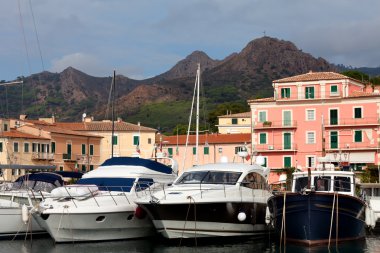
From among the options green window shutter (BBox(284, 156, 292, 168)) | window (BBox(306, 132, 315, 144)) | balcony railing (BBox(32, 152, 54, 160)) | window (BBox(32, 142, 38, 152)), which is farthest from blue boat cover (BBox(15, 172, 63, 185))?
window (BBox(32, 142, 38, 152))

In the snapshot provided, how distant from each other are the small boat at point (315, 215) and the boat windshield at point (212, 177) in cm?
183

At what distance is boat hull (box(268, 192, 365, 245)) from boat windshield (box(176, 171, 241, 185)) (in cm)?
193

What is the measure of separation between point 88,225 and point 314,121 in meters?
40.2

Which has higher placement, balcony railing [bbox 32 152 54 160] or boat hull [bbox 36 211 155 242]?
balcony railing [bbox 32 152 54 160]

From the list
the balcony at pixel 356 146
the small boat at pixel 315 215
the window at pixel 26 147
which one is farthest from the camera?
the window at pixel 26 147

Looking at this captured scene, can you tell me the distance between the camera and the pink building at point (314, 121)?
6206 cm

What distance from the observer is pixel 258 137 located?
6588 centimetres

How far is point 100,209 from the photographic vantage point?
2722 cm

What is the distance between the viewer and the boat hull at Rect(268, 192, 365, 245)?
25938 millimetres

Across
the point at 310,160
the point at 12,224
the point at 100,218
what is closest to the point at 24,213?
the point at 12,224

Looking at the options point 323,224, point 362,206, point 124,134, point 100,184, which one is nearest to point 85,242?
point 100,184

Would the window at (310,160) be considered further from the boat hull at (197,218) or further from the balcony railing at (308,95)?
the boat hull at (197,218)

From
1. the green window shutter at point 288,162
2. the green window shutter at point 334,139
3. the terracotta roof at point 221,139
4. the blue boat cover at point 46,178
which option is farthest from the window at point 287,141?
the blue boat cover at point 46,178

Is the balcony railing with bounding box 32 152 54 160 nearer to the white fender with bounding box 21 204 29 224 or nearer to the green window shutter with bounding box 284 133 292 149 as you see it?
the green window shutter with bounding box 284 133 292 149
